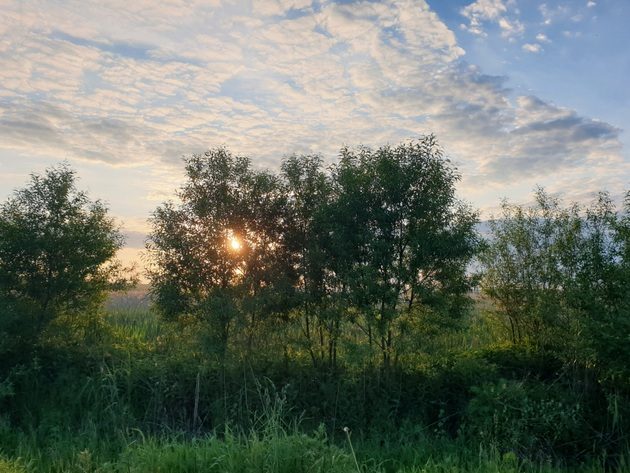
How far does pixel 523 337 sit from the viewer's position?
659 inches

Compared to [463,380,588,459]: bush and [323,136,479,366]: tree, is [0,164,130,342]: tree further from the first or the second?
[463,380,588,459]: bush

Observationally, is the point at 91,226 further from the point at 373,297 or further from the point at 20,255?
the point at 373,297

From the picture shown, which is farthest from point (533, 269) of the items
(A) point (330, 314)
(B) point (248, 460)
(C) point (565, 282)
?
(B) point (248, 460)

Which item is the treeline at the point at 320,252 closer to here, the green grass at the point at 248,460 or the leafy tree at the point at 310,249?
the leafy tree at the point at 310,249

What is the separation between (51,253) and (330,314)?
8.53 m

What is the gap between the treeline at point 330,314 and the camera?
13.6 metres

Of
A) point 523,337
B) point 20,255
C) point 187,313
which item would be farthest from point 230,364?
point 523,337

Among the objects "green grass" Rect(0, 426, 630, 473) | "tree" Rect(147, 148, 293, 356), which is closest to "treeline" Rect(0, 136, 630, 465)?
"tree" Rect(147, 148, 293, 356)

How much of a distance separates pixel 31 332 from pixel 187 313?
485 centimetres

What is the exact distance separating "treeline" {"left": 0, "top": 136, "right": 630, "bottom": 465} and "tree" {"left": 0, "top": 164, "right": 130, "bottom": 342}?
0.06m

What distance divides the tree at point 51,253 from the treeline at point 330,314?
0.19 ft

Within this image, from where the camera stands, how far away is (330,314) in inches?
567

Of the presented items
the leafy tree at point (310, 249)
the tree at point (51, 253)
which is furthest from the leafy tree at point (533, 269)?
the tree at point (51, 253)

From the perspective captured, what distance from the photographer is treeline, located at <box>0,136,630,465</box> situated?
1356 cm
